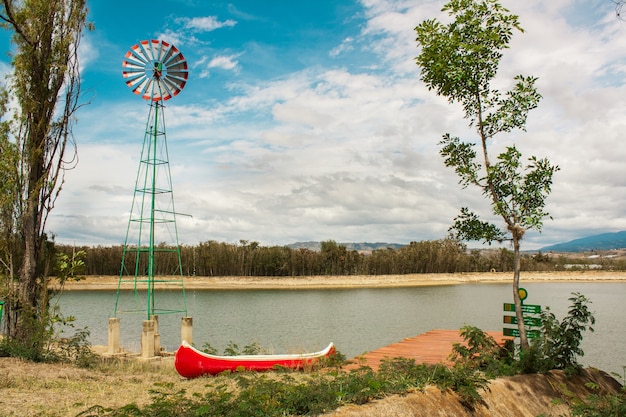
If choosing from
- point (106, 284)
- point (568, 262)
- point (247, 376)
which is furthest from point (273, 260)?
point (568, 262)

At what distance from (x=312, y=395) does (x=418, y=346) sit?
801 centimetres

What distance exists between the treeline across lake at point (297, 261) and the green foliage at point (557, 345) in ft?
185

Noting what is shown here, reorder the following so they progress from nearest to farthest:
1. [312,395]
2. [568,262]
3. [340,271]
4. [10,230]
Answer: [312,395]
[10,230]
[340,271]
[568,262]

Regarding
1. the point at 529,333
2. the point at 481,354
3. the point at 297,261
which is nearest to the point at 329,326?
the point at 529,333

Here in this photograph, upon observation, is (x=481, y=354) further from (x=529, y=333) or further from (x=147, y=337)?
(x=147, y=337)

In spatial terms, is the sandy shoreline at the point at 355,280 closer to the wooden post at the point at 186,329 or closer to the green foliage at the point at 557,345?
the wooden post at the point at 186,329

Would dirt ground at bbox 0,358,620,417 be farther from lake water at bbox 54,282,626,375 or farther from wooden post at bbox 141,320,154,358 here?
lake water at bbox 54,282,626,375

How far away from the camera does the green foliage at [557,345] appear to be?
7.99 meters

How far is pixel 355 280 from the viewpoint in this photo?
71.8 m

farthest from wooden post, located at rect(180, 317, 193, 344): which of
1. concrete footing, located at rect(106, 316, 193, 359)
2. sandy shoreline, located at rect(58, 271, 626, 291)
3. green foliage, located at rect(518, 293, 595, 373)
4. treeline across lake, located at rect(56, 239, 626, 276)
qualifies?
sandy shoreline, located at rect(58, 271, 626, 291)

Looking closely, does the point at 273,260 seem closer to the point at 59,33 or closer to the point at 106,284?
the point at 106,284

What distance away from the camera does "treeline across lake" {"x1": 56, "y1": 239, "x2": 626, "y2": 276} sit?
6738 centimetres

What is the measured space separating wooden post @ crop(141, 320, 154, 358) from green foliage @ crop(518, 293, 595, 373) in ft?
31.7

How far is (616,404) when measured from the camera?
19.9 ft
